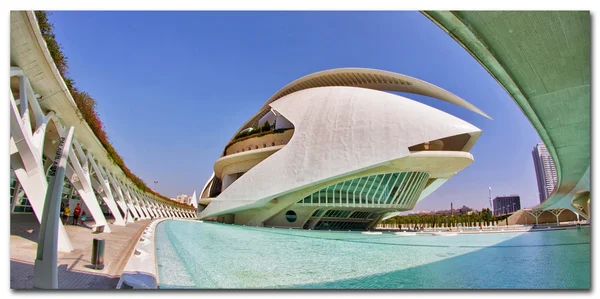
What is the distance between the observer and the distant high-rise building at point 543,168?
6.31m

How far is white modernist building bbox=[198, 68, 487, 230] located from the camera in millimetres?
12691

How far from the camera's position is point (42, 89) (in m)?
5.12

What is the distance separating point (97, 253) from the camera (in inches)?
134

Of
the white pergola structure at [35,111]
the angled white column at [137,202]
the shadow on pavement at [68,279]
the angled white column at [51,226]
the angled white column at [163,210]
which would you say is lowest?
the angled white column at [163,210]

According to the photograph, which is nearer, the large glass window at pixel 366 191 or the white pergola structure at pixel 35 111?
the white pergola structure at pixel 35 111

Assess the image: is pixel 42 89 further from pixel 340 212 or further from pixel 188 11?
pixel 340 212

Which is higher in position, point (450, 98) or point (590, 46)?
point (450, 98)

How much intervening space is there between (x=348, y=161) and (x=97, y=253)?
33.5 ft

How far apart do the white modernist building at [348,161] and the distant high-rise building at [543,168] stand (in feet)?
16.1

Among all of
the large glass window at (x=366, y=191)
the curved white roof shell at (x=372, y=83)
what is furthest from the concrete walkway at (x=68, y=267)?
the curved white roof shell at (x=372, y=83)

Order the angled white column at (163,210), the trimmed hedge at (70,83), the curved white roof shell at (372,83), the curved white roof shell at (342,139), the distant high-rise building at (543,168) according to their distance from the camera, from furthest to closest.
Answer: the angled white column at (163,210) < the curved white roof shell at (372,83) < the curved white roof shell at (342,139) < the distant high-rise building at (543,168) < the trimmed hedge at (70,83)

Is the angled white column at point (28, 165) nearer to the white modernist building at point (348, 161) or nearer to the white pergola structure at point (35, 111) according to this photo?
the white pergola structure at point (35, 111)
